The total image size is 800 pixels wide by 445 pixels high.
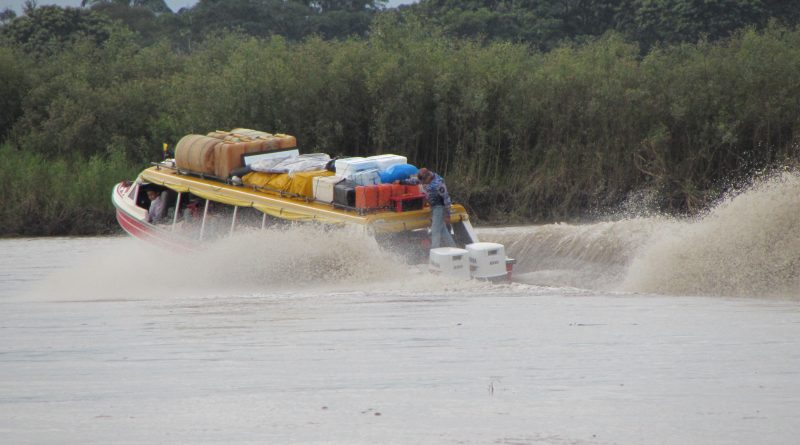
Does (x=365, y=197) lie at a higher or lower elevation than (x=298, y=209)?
higher

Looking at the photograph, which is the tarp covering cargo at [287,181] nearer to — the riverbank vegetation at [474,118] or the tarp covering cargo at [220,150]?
the tarp covering cargo at [220,150]

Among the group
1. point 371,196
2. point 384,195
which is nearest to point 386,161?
point 384,195

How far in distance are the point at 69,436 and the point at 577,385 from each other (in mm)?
3237

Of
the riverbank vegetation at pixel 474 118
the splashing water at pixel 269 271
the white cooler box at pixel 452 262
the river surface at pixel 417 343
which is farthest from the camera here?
the riverbank vegetation at pixel 474 118

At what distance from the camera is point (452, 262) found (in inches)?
490

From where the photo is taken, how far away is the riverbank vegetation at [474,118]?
68.6 ft

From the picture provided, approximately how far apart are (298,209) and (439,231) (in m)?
1.64

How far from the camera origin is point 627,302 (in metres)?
11.1

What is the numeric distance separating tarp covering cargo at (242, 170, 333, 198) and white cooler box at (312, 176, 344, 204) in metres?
0.07

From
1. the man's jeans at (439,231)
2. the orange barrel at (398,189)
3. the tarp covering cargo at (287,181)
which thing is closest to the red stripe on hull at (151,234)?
the tarp covering cargo at (287,181)

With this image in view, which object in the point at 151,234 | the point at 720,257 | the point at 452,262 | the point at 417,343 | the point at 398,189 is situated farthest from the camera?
the point at 151,234

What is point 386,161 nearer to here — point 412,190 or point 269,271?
point 412,190

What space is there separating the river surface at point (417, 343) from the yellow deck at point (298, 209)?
0.68 feet

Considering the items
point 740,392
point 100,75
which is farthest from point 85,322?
point 100,75
